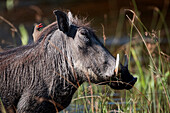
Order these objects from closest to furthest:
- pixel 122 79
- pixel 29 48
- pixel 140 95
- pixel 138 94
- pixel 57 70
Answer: pixel 122 79, pixel 57 70, pixel 29 48, pixel 138 94, pixel 140 95

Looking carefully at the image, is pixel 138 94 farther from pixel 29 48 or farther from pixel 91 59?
pixel 29 48

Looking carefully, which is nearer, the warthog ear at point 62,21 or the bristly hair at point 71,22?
the warthog ear at point 62,21

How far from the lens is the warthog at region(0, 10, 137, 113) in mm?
3906

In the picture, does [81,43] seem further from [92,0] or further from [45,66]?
[92,0]

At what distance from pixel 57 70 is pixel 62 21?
536 millimetres

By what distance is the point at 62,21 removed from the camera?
154 inches

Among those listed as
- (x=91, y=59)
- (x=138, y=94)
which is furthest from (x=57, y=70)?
(x=138, y=94)

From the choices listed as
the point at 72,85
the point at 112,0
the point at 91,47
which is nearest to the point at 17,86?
the point at 72,85

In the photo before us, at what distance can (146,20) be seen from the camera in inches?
512

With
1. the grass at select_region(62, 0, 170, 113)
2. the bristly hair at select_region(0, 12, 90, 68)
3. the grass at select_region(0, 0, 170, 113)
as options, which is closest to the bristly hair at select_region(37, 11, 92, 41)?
the bristly hair at select_region(0, 12, 90, 68)

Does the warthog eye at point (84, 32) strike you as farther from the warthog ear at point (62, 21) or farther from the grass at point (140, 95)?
the grass at point (140, 95)

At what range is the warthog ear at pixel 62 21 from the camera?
3.86 meters

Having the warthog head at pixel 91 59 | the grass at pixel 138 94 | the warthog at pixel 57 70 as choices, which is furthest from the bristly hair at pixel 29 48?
the grass at pixel 138 94

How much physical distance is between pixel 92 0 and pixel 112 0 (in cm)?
92
